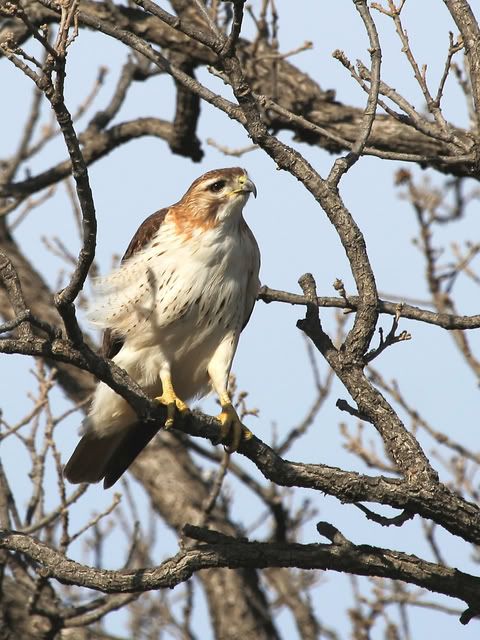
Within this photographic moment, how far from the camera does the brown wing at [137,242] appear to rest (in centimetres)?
528

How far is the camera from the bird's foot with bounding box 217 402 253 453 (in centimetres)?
446

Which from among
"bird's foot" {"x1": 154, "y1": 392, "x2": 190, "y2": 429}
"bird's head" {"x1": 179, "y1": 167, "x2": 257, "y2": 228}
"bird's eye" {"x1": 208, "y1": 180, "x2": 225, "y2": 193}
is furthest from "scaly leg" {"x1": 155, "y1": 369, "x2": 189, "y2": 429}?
"bird's eye" {"x1": 208, "y1": 180, "x2": 225, "y2": 193}

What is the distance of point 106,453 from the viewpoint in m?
5.62

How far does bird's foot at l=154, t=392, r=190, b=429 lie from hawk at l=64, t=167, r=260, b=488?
2.6 inches

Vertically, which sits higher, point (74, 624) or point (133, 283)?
point (133, 283)

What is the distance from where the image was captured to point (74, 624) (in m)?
5.48

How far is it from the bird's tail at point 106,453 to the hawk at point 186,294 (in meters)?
0.18

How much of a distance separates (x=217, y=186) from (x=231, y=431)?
140 cm

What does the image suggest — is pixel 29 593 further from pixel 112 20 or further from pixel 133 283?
pixel 112 20

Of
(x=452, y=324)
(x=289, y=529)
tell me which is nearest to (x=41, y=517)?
(x=289, y=529)

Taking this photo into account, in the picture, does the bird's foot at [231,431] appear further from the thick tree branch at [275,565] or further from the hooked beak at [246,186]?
the hooked beak at [246,186]

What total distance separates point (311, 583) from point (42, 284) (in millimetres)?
3085

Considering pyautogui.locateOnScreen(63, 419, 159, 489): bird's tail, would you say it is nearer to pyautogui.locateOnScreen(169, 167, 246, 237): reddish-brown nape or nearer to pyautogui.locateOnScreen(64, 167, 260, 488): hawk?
pyautogui.locateOnScreen(64, 167, 260, 488): hawk

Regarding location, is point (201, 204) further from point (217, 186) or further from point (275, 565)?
point (275, 565)
